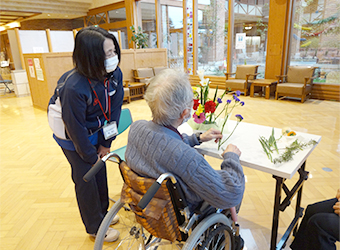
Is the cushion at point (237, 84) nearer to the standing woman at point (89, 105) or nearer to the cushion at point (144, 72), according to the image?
the cushion at point (144, 72)

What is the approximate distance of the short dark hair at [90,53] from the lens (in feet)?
4.39

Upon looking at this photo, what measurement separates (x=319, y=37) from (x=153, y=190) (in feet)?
22.8

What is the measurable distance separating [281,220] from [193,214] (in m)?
1.19

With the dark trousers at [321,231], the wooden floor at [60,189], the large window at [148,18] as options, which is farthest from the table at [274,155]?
the large window at [148,18]

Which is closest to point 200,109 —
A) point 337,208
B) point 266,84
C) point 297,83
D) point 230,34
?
point 337,208

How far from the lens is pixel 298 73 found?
619 cm

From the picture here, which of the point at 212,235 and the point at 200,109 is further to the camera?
the point at 200,109

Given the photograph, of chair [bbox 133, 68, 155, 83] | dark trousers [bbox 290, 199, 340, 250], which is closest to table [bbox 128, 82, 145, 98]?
chair [bbox 133, 68, 155, 83]

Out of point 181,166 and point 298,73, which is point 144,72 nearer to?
point 298,73

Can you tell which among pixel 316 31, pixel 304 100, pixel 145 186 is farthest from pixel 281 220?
pixel 316 31

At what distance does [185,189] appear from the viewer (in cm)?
106

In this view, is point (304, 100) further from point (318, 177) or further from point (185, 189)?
point (185, 189)

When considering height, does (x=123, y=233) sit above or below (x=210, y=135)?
below

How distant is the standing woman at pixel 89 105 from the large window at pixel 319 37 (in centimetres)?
624
